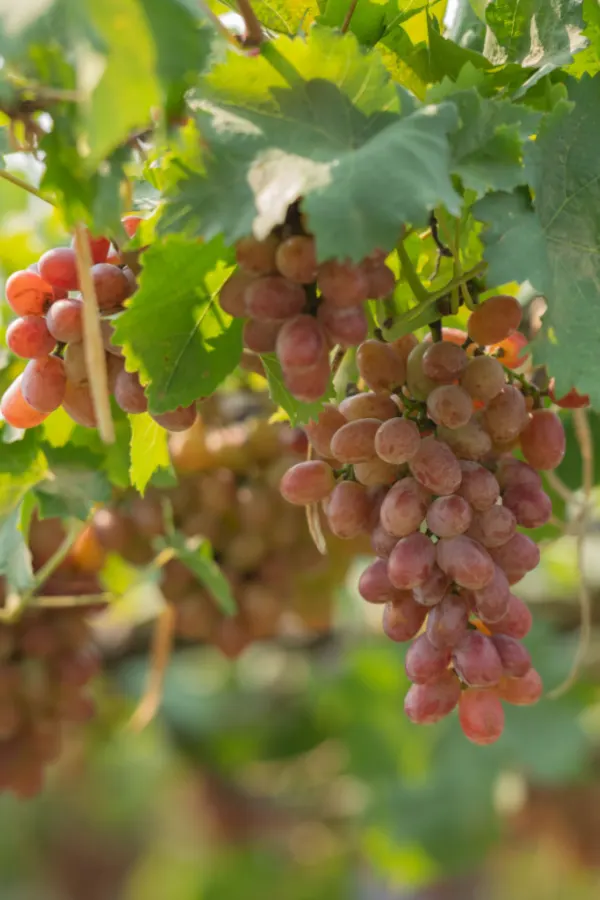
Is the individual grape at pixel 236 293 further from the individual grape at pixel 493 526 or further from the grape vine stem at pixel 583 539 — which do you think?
the grape vine stem at pixel 583 539

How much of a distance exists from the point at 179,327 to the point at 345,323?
0.11 m

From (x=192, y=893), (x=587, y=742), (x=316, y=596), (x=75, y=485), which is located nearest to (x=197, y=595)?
(x=316, y=596)

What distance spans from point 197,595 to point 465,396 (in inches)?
21.0

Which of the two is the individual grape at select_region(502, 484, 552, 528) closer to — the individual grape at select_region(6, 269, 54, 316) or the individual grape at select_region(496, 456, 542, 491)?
the individual grape at select_region(496, 456, 542, 491)

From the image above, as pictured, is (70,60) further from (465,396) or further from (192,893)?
(192,893)

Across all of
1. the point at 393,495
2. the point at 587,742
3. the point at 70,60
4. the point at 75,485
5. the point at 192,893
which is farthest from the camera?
the point at 192,893

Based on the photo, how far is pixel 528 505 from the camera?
1.56 feet

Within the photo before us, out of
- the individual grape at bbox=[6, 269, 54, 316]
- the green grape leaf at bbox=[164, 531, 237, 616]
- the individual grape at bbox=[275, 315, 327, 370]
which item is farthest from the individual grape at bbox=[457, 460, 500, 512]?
the green grape leaf at bbox=[164, 531, 237, 616]

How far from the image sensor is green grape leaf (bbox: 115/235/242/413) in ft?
1.46

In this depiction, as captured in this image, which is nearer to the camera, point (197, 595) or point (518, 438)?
point (518, 438)

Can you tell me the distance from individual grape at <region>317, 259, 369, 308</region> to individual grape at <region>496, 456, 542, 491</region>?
0.46 feet

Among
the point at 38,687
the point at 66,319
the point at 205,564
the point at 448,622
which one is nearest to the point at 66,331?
the point at 66,319

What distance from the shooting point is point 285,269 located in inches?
15.0

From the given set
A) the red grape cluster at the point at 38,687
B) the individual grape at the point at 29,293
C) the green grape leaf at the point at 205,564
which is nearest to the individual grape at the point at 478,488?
the individual grape at the point at 29,293
